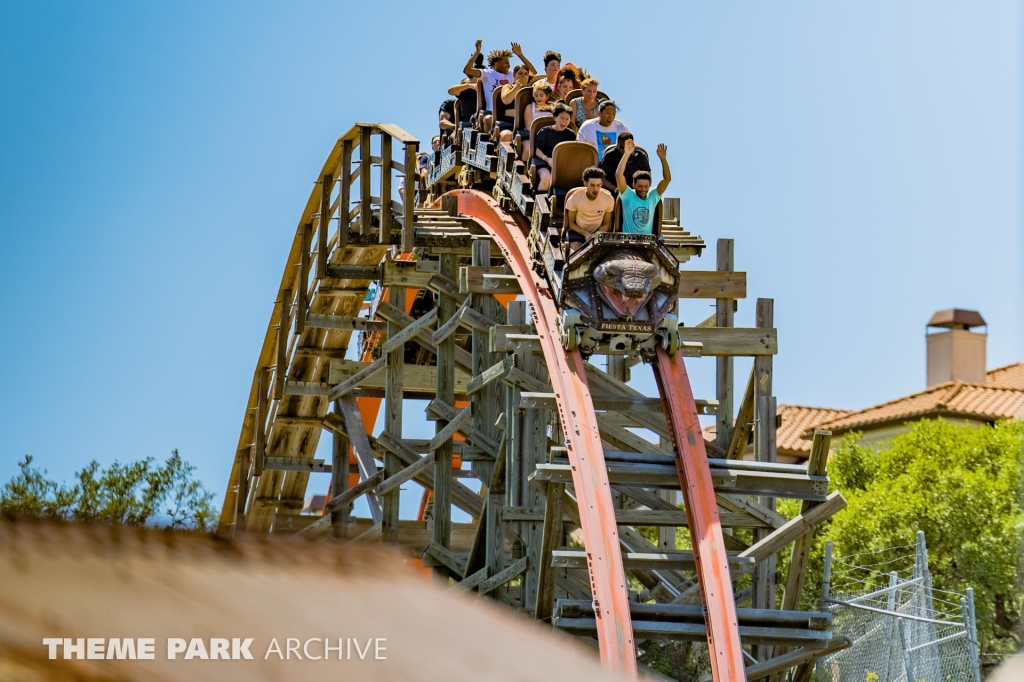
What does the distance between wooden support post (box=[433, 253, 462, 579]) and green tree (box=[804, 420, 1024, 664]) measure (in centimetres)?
518

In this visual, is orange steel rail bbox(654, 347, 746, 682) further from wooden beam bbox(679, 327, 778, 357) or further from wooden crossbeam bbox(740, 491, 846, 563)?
wooden beam bbox(679, 327, 778, 357)

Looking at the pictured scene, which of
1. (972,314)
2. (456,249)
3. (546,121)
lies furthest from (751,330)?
(972,314)

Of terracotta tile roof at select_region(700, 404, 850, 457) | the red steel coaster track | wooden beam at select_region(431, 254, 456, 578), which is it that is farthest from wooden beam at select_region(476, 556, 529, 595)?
terracotta tile roof at select_region(700, 404, 850, 457)

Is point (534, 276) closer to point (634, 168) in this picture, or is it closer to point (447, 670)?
point (634, 168)

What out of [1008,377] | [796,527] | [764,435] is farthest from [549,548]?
[1008,377]

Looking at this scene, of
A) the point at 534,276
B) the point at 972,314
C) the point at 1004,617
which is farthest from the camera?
the point at 972,314

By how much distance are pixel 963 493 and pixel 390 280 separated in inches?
314

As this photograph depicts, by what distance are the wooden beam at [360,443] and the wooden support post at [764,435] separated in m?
3.44

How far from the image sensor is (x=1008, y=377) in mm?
29109

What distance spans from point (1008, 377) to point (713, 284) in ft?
69.0

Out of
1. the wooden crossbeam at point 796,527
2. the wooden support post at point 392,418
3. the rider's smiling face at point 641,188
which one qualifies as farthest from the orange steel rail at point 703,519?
the wooden support post at point 392,418

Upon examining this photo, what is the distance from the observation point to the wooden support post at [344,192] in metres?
11.9

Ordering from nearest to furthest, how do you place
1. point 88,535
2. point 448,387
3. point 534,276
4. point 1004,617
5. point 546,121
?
point 88,535
point 534,276
point 546,121
point 448,387
point 1004,617

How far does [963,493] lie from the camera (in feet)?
52.5
